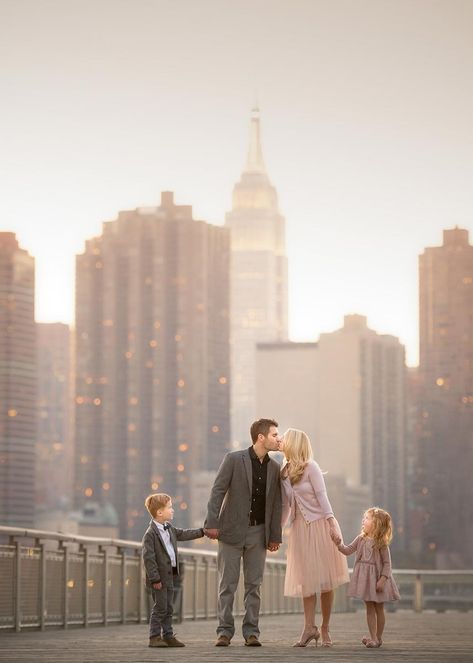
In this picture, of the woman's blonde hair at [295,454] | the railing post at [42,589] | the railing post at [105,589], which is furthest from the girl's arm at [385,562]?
the railing post at [105,589]

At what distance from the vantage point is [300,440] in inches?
599

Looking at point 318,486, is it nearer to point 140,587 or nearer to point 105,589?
point 105,589

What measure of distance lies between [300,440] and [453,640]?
299 centimetres

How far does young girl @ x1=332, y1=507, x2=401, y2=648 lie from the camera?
15406 millimetres

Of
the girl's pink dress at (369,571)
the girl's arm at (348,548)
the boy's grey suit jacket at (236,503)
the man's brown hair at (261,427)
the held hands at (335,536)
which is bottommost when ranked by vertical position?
the girl's pink dress at (369,571)

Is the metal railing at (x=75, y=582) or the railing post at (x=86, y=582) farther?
the railing post at (x=86, y=582)

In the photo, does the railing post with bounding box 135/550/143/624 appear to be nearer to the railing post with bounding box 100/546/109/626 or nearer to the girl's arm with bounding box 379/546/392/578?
the railing post with bounding box 100/546/109/626

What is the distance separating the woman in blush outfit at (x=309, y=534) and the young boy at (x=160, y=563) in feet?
2.79

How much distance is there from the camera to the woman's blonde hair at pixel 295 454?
15194 millimetres

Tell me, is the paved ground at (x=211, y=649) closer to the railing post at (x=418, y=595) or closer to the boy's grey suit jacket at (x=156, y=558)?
the boy's grey suit jacket at (x=156, y=558)

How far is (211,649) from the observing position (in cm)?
1444

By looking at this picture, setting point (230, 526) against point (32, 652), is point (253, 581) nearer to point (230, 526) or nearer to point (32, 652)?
point (230, 526)

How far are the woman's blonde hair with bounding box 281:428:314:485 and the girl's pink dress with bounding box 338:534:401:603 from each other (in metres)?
0.73

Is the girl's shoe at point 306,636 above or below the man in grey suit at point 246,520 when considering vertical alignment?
below
